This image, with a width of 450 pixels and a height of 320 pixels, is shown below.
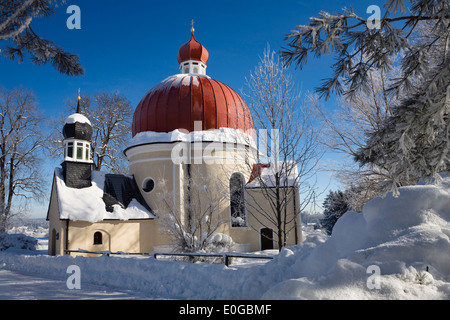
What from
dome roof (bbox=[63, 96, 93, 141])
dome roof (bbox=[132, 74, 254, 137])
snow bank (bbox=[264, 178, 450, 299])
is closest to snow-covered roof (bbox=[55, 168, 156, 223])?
dome roof (bbox=[63, 96, 93, 141])

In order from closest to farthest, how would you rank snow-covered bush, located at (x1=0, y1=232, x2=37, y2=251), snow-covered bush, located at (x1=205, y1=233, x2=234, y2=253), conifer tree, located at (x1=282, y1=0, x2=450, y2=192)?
conifer tree, located at (x1=282, y1=0, x2=450, y2=192), snow-covered bush, located at (x1=205, y1=233, x2=234, y2=253), snow-covered bush, located at (x1=0, y1=232, x2=37, y2=251)

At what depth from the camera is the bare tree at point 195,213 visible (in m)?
12.8

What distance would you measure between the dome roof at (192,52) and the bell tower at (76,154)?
8763 mm

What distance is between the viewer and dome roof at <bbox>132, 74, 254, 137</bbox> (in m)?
19.4

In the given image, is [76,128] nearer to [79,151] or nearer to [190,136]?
[79,151]

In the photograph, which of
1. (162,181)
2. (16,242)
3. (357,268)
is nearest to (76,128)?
(162,181)

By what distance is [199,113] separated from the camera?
19.4 m

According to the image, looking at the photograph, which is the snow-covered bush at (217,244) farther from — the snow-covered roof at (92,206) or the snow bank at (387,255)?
the snow bank at (387,255)

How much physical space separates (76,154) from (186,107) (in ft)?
22.9

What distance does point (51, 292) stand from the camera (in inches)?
322

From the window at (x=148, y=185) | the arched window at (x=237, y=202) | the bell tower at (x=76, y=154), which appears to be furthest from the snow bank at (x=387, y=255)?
the bell tower at (x=76, y=154)

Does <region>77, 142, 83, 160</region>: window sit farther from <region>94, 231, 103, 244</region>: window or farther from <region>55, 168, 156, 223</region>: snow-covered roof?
<region>94, 231, 103, 244</region>: window

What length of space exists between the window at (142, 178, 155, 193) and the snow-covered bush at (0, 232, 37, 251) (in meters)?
8.52
